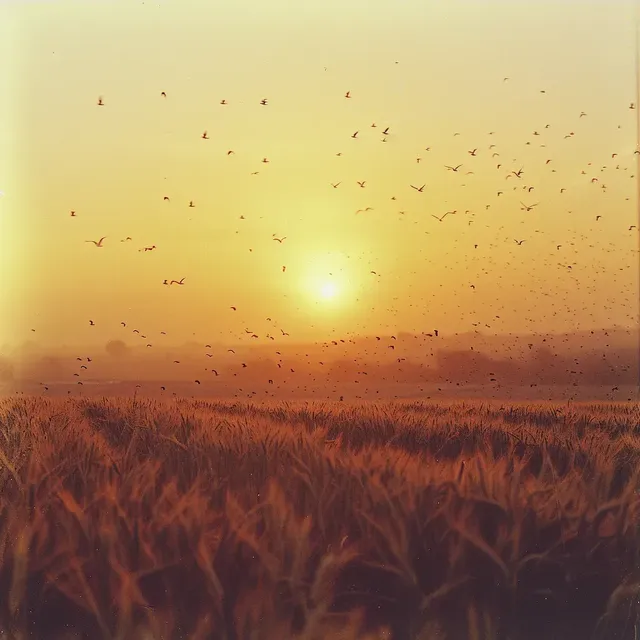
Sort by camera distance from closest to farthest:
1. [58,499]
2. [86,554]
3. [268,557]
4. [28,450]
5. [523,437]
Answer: [268,557] < [86,554] < [58,499] < [28,450] < [523,437]

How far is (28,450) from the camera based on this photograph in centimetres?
333

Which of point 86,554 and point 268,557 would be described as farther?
point 86,554

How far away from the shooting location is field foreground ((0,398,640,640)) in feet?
7.61

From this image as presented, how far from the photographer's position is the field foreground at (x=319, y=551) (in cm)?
232

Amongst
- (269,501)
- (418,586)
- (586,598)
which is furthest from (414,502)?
(586,598)

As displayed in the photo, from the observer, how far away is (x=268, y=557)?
2.30 m

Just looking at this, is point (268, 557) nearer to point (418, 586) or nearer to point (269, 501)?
point (269, 501)

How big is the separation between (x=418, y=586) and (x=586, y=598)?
68cm

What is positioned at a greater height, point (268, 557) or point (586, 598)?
point (268, 557)

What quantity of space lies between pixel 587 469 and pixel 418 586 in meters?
1.35

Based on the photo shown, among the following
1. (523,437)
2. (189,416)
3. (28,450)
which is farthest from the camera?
(189,416)

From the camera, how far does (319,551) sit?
251 centimetres

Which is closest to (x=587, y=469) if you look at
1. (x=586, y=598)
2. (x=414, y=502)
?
(x=586, y=598)

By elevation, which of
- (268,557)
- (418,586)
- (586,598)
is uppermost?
(268,557)
